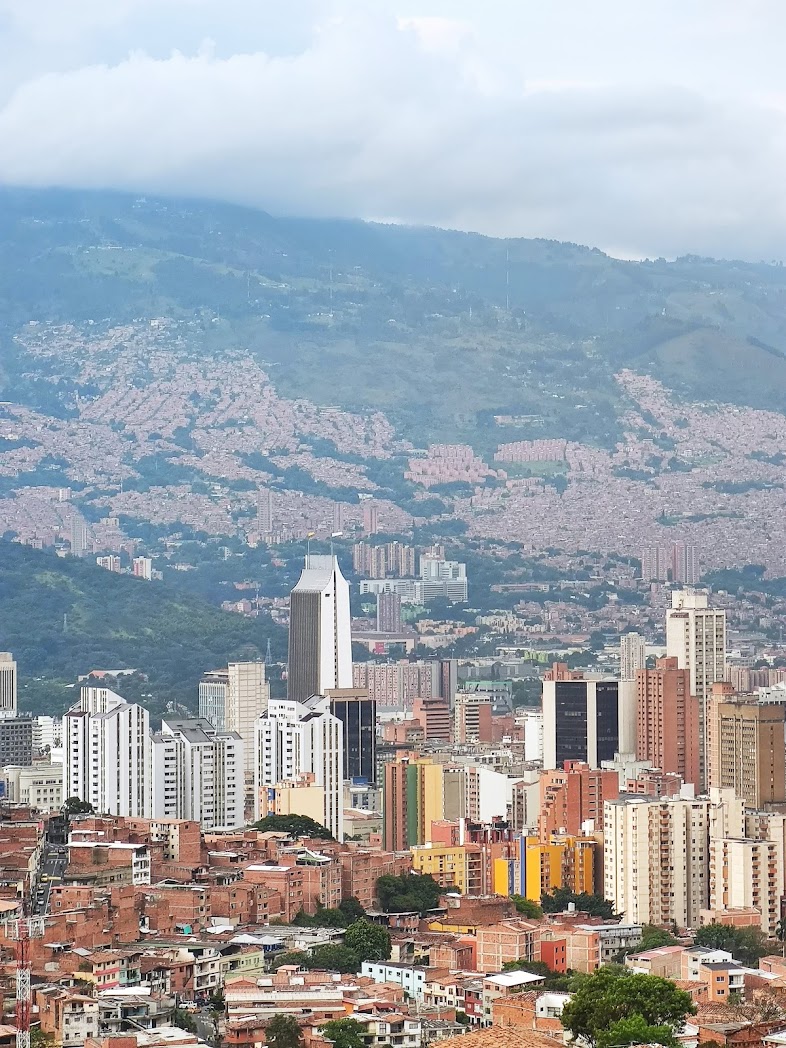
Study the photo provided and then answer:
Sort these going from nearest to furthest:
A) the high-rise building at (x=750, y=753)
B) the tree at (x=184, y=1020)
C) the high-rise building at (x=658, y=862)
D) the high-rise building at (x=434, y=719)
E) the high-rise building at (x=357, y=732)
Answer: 1. the tree at (x=184, y=1020)
2. the high-rise building at (x=658, y=862)
3. the high-rise building at (x=750, y=753)
4. the high-rise building at (x=357, y=732)
5. the high-rise building at (x=434, y=719)

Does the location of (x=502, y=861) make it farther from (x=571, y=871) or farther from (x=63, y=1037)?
(x=63, y=1037)

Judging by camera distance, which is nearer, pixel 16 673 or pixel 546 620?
pixel 16 673

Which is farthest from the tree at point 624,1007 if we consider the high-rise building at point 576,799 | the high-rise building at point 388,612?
the high-rise building at point 388,612

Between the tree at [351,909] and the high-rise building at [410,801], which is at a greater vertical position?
the high-rise building at [410,801]

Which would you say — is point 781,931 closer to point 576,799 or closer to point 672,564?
point 576,799

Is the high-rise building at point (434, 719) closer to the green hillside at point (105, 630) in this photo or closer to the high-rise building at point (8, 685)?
the green hillside at point (105, 630)

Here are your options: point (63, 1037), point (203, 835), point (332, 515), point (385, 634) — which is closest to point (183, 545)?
point (332, 515)
